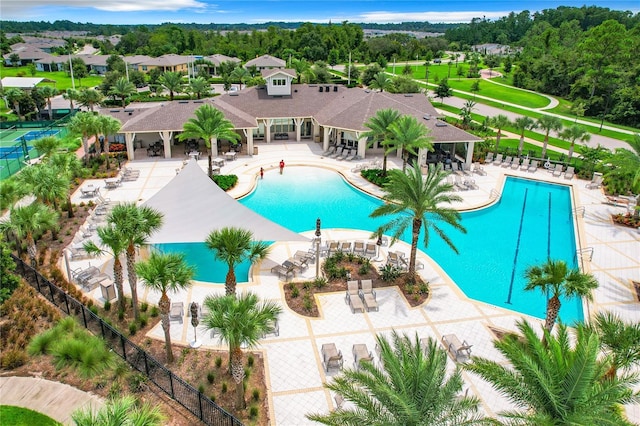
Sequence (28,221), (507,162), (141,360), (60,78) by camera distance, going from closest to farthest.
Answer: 1. (141,360)
2. (28,221)
3. (507,162)
4. (60,78)

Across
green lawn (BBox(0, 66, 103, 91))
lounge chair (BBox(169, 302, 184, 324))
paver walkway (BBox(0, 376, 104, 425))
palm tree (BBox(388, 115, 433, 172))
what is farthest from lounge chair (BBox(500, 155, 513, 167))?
green lawn (BBox(0, 66, 103, 91))

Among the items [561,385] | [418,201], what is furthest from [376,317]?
[561,385]

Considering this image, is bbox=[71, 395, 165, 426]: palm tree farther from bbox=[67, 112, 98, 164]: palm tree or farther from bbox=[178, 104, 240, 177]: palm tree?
bbox=[67, 112, 98, 164]: palm tree

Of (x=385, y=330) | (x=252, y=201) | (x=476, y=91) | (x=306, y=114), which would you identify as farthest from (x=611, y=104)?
(x=385, y=330)

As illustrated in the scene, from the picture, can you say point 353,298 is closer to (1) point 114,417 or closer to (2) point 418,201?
→ (2) point 418,201

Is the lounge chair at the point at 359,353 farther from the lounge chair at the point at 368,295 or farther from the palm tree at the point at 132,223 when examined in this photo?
the palm tree at the point at 132,223

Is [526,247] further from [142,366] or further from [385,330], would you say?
[142,366]

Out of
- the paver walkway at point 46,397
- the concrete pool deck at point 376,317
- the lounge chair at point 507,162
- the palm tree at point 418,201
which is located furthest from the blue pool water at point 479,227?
the paver walkway at point 46,397
